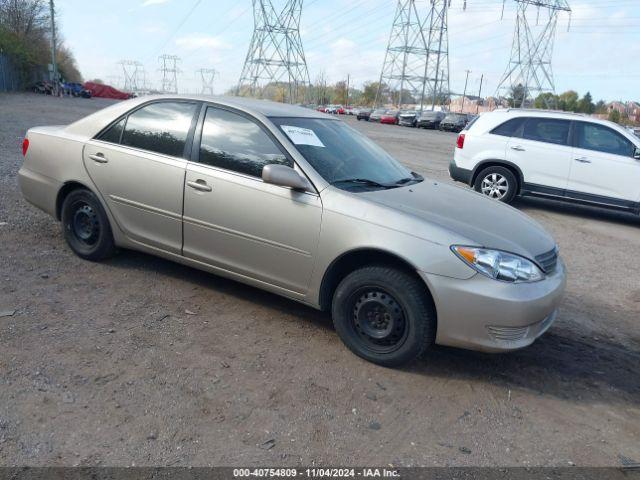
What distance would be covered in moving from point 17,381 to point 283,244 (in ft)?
6.02

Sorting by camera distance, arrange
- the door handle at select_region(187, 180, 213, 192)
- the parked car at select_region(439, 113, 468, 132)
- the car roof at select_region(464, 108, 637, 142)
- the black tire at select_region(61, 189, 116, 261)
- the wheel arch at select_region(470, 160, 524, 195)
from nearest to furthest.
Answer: the door handle at select_region(187, 180, 213, 192)
the black tire at select_region(61, 189, 116, 261)
the car roof at select_region(464, 108, 637, 142)
the wheel arch at select_region(470, 160, 524, 195)
the parked car at select_region(439, 113, 468, 132)

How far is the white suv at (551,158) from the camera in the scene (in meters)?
8.97

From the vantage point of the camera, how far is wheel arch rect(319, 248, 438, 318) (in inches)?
139

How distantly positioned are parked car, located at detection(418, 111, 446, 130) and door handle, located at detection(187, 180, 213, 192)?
44.7 meters

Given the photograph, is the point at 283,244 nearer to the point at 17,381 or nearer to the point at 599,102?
the point at 17,381

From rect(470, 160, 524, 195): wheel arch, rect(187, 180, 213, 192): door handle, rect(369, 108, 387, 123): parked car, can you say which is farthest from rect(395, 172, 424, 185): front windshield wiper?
rect(369, 108, 387, 123): parked car

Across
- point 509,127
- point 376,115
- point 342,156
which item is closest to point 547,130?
point 509,127

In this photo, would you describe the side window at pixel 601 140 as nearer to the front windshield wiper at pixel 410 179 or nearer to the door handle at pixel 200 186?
the front windshield wiper at pixel 410 179

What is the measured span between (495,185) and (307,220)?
6.95 m

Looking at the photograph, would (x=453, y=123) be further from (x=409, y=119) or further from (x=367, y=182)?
(x=367, y=182)

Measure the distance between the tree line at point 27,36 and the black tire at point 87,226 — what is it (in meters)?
63.4

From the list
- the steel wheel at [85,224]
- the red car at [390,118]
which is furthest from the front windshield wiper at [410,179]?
the red car at [390,118]

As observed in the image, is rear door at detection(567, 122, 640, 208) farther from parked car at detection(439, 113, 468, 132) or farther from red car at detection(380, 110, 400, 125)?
red car at detection(380, 110, 400, 125)

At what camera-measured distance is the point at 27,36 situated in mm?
69188
